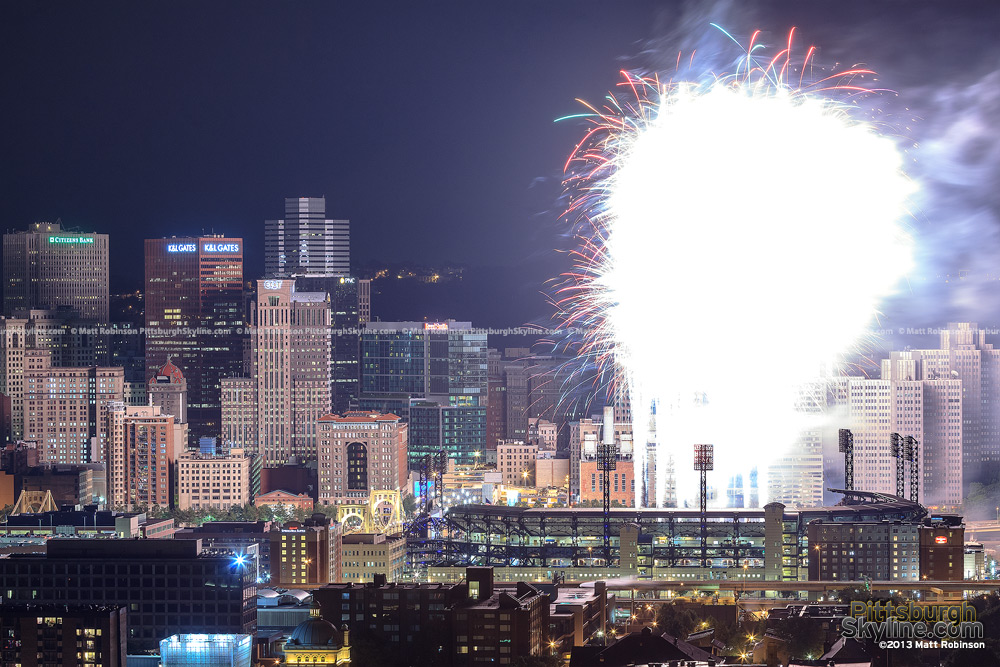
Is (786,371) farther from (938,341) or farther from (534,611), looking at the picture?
(534,611)

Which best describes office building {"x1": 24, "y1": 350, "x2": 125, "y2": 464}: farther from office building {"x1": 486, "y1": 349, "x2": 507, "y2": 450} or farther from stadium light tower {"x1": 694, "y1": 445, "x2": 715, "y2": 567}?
stadium light tower {"x1": 694, "y1": 445, "x2": 715, "y2": 567}

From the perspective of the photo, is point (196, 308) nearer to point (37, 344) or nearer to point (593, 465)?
point (37, 344)

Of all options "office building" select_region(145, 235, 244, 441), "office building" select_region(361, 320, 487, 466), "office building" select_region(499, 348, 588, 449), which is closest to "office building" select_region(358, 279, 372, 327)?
"office building" select_region(361, 320, 487, 466)

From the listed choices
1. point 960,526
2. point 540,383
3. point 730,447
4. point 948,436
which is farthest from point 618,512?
point 540,383

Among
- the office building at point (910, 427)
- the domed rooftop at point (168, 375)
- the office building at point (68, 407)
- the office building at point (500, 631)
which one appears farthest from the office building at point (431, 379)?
the office building at point (500, 631)

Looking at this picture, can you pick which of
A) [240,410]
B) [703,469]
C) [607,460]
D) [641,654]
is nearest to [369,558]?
[607,460]

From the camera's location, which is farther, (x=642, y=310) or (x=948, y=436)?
(x=948, y=436)
